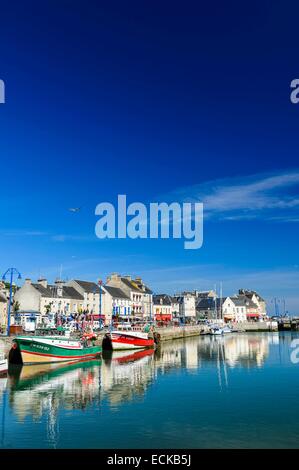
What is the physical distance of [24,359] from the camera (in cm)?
4188

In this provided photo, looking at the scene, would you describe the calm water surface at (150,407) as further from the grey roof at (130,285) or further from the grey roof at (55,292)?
the grey roof at (130,285)

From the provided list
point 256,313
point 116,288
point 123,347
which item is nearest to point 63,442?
point 123,347

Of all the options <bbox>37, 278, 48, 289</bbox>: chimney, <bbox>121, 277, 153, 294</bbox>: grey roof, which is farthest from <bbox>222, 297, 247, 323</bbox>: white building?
<bbox>37, 278, 48, 289</bbox>: chimney

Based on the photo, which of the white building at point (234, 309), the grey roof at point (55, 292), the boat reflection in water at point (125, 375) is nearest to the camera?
the boat reflection in water at point (125, 375)

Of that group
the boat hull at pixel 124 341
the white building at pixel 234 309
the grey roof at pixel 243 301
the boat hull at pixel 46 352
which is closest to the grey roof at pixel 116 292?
the white building at pixel 234 309

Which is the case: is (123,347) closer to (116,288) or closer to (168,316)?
(116,288)

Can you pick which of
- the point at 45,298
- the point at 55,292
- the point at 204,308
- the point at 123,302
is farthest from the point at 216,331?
the point at 45,298

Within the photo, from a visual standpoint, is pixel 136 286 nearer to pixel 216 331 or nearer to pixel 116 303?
pixel 116 303

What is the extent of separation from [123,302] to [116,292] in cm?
324

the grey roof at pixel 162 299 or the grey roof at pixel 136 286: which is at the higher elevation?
the grey roof at pixel 136 286

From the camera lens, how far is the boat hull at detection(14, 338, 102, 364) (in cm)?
4178

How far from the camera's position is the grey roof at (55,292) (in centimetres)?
8781

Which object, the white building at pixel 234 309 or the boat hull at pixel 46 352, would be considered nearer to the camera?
the boat hull at pixel 46 352
